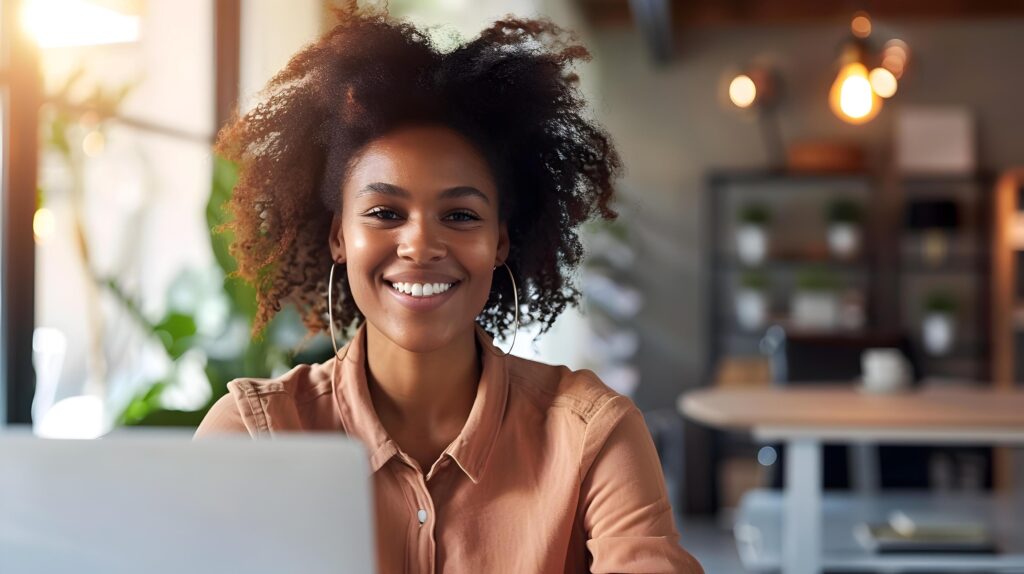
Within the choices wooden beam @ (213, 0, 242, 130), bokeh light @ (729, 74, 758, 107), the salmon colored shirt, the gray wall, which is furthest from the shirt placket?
the gray wall

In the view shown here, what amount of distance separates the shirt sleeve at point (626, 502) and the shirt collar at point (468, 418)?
0.35ft

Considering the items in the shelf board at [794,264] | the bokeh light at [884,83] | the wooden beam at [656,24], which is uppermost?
the wooden beam at [656,24]

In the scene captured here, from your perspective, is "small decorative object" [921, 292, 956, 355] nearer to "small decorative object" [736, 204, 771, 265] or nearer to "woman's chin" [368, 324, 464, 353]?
"small decorative object" [736, 204, 771, 265]

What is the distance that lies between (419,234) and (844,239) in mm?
5389

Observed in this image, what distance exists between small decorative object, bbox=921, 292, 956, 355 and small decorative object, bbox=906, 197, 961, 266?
0.25 meters

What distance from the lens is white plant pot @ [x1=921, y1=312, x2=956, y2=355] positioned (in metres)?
6.05

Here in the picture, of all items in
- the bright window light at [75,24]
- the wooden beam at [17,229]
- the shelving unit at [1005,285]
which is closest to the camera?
the wooden beam at [17,229]

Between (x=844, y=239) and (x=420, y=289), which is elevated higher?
(x=844, y=239)

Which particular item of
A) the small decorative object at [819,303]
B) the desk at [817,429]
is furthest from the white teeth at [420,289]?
the small decorative object at [819,303]

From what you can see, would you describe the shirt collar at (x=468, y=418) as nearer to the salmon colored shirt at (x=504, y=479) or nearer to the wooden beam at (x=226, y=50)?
the salmon colored shirt at (x=504, y=479)

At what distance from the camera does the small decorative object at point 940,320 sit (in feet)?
19.8

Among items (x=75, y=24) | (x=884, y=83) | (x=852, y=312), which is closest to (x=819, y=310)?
(x=852, y=312)

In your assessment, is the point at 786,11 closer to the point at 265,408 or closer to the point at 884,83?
the point at 884,83

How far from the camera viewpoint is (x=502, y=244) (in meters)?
1.23
